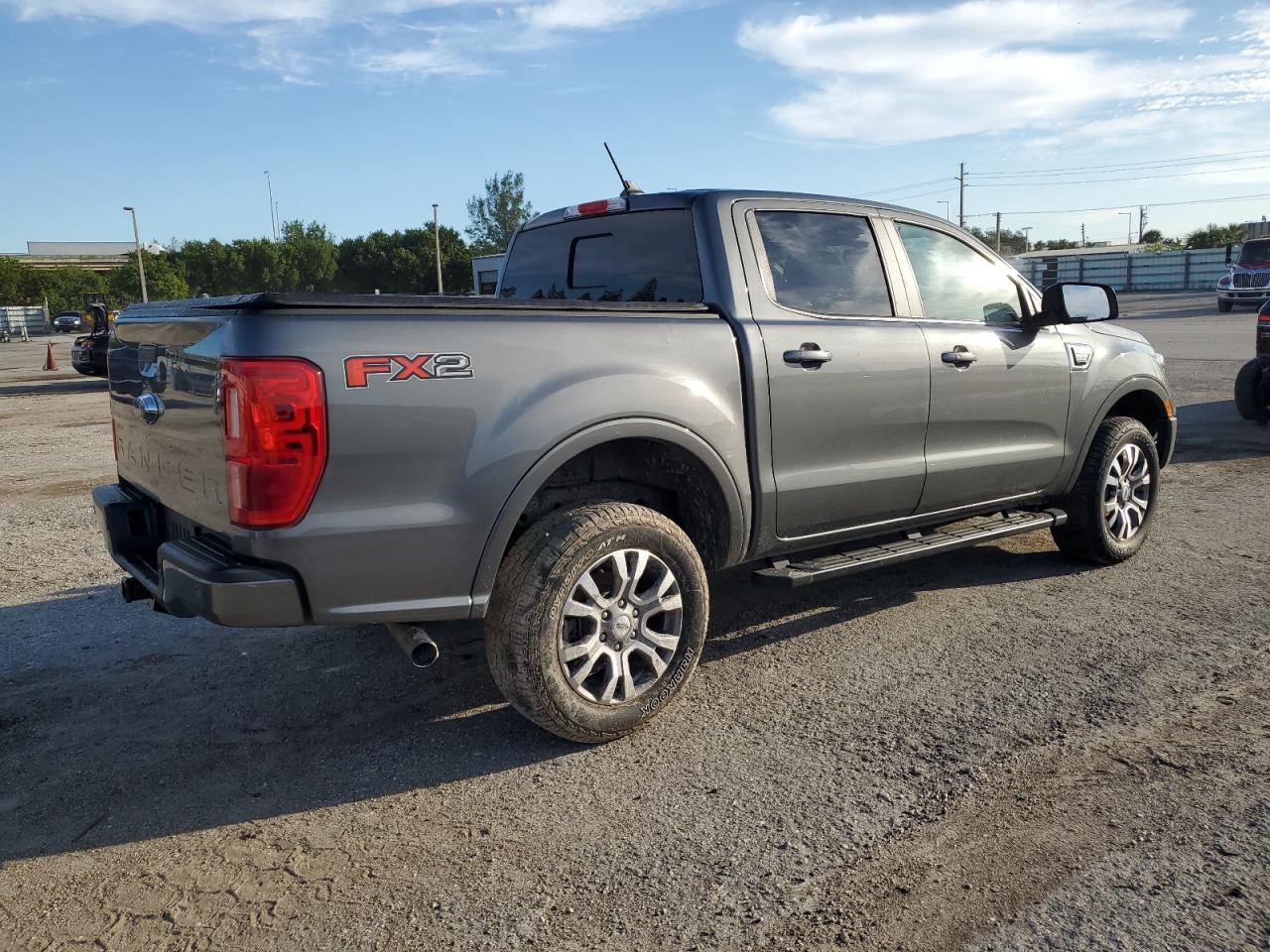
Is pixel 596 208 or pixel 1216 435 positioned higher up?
pixel 596 208

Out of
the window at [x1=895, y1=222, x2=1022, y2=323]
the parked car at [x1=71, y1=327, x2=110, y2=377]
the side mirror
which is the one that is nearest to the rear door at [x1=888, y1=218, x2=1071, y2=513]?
the window at [x1=895, y1=222, x2=1022, y2=323]

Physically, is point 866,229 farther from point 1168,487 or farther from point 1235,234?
point 1235,234

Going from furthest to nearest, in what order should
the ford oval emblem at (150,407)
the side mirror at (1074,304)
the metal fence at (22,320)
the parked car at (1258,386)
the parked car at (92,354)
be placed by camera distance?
the metal fence at (22,320)
the parked car at (92,354)
the parked car at (1258,386)
the side mirror at (1074,304)
the ford oval emblem at (150,407)

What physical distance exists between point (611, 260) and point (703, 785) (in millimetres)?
2386

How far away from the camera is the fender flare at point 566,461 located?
3301 mm

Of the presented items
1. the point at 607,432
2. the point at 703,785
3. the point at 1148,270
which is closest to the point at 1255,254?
the point at 1148,270

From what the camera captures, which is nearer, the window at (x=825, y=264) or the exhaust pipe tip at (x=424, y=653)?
the exhaust pipe tip at (x=424, y=653)

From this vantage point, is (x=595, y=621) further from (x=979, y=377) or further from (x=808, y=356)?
(x=979, y=377)

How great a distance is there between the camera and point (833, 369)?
13.8 feet

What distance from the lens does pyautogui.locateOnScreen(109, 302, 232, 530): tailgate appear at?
307 centimetres

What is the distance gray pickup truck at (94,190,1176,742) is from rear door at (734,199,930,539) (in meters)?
0.01

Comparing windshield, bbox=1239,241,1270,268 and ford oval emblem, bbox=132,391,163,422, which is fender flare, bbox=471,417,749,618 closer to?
ford oval emblem, bbox=132,391,163,422

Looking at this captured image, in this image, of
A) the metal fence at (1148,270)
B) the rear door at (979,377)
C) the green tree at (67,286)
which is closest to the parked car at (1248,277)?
the metal fence at (1148,270)

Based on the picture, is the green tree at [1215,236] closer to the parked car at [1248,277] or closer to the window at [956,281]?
the parked car at [1248,277]
